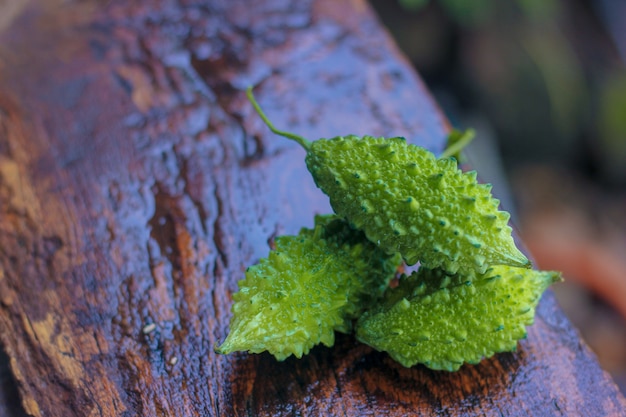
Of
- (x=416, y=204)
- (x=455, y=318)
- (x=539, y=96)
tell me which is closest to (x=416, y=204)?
(x=416, y=204)

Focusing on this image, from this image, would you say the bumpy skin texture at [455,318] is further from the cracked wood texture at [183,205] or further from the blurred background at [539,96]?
the blurred background at [539,96]

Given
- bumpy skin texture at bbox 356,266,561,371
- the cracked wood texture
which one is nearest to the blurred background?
the cracked wood texture

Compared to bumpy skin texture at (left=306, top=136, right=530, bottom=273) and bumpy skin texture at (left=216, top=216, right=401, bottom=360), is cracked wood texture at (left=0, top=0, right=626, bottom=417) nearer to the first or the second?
bumpy skin texture at (left=216, top=216, right=401, bottom=360)

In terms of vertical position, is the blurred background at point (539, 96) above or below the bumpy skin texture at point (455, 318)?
above

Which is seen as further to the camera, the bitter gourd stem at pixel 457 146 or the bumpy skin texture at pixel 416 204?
the bitter gourd stem at pixel 457 146

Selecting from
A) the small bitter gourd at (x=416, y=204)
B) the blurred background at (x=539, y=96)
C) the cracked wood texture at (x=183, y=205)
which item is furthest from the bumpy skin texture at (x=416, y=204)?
the blurred background at (x=539, y=96)

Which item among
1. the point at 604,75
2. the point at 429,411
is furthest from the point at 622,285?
the point at 429,411
